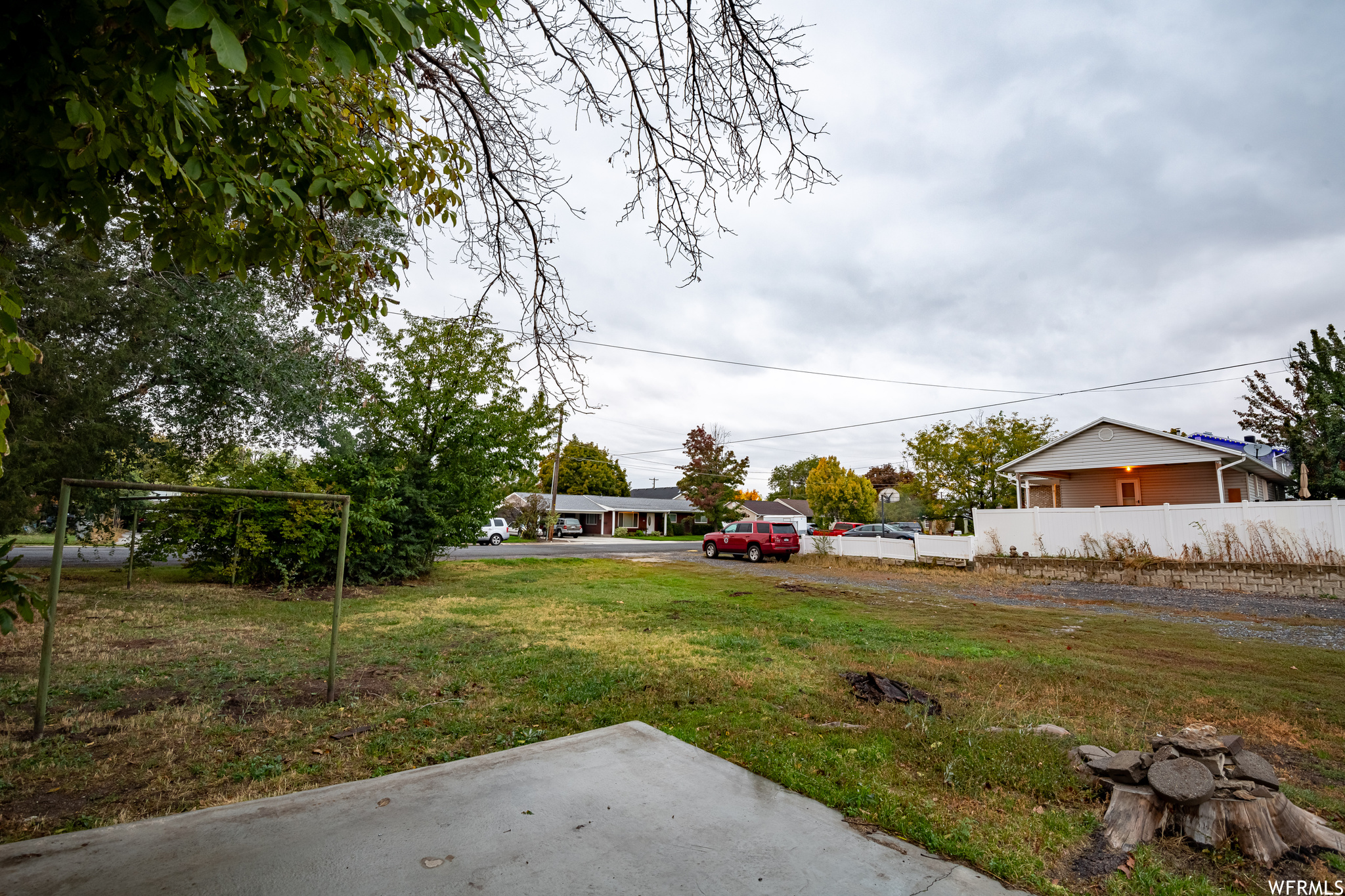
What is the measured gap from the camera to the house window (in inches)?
854

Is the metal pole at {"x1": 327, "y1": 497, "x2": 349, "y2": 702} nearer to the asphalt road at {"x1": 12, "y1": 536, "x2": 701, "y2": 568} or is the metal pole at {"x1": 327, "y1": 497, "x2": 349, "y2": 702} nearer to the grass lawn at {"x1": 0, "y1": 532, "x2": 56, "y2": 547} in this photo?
the asphalt road at {"x1": 12, "y1": 536, "x2": 701, "y2": 568}

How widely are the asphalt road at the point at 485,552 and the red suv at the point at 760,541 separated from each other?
14.8ft

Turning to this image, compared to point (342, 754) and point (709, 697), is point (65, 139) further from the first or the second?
point (709, 697)

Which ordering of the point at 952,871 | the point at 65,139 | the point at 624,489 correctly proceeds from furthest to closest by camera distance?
the point at 624,489 < the point at 952,871 < the point at 65,139

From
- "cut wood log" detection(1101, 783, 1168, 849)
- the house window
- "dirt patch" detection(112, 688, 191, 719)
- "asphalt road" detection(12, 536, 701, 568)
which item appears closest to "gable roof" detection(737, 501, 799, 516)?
"asphalt road" detection(12, 536, 701, 568)

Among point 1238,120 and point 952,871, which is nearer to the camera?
point 952,871

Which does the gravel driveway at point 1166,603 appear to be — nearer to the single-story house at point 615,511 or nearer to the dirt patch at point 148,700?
the dirt patch at point 148,700

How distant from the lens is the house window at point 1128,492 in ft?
71.2

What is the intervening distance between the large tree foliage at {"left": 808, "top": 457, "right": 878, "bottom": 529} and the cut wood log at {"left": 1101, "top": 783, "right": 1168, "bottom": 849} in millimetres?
40175

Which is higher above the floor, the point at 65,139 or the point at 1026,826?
the point at 65,139

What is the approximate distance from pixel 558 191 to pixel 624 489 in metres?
60.7

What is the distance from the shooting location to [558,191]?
4.60 metres

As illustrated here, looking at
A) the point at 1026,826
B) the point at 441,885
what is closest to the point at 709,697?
the point at 1026,826

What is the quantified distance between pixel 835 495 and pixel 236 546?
3704cm
